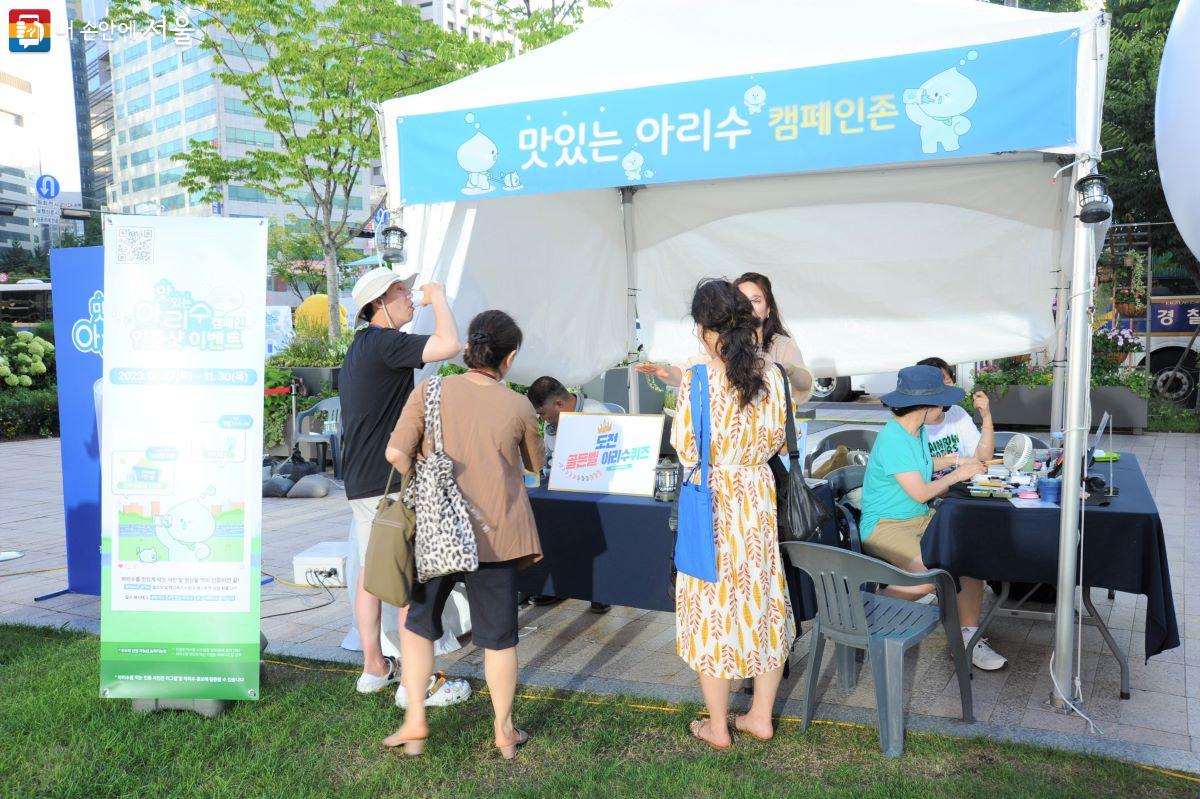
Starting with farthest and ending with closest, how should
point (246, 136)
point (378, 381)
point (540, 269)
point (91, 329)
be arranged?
point (246, 136)
point (540, 269)
point (91, 329)
point (378, 381)

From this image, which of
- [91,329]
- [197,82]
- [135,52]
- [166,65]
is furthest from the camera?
[135,52]

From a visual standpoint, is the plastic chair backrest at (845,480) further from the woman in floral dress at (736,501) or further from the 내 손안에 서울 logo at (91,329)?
the 내 손안에 서울 logo at (91,329)

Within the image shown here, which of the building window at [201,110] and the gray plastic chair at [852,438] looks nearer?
the gray plastic chair at [852,438]

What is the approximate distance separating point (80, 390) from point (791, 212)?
4.20 meters

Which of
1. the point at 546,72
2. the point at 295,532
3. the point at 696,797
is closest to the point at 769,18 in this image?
the point at 546,72

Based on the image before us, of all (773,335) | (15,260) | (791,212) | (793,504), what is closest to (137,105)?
(15,260)

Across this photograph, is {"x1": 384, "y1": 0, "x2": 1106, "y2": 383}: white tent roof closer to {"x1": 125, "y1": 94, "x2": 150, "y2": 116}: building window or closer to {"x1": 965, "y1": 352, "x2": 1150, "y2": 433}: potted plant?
{"x1": 965, "y1": 352, "x2": 1150, "y2": 433}: potted plant

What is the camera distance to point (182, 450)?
131 inches

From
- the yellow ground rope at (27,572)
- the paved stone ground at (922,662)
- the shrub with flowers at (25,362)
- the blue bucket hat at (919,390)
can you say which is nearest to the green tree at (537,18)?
the shrub with flowers at (25,362)

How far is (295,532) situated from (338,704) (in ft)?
11.9

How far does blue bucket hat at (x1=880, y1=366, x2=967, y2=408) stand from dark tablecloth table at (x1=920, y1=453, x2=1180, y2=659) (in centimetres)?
43

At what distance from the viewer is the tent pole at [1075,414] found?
3178 millimetres

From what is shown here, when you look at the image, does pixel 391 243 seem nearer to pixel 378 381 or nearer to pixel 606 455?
pixel 378 381

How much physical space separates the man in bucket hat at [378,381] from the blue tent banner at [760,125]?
0.55 meters
